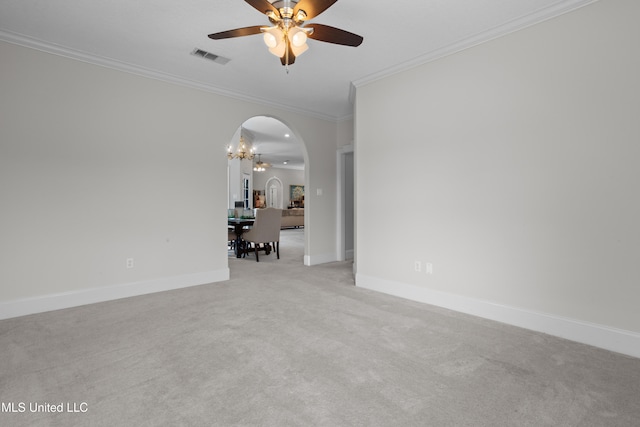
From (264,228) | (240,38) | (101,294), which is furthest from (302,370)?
(264,228)

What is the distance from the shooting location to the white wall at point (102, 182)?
3.06m

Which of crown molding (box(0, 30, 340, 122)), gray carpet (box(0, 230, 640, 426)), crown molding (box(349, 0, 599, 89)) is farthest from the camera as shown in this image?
crown molding (box(0, 30, 340, 122))

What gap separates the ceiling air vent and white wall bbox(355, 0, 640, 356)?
1999 millimetres

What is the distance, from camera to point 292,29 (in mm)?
2316

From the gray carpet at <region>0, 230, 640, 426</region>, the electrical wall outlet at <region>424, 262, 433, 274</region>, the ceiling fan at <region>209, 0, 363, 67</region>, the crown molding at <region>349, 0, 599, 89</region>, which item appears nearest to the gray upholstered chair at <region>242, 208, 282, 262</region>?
the gray carpet at <region>0, 230, 640, 426</region>

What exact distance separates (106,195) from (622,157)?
490 cm

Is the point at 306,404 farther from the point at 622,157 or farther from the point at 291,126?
the point at 291,126

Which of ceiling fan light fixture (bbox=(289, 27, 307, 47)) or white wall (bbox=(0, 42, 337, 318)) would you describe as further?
white wall (bbox=(0, 42, 337, 318))

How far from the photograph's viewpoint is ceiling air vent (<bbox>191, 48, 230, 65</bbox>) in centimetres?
335

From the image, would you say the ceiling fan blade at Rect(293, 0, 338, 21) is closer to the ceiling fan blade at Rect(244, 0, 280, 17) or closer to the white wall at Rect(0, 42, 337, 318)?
the ceiling fan blade at Rect(244, 0, 280, 17)

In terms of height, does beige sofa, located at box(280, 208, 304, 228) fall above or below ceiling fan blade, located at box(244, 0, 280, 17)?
below

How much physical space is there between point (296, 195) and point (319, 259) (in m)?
11.3

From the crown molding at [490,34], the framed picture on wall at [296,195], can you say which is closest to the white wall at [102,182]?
the crown molding at [490,34]

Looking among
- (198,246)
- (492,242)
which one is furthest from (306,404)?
(198,246)
